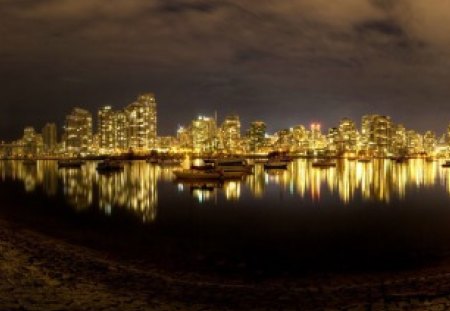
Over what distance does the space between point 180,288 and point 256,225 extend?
1431 centimetres

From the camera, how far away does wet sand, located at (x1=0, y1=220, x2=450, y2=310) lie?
1043 centimetres

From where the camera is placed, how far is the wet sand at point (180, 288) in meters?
10.4

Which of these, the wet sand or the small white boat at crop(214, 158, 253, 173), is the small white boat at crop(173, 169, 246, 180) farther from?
the wet sand

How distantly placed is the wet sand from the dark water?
6.11 ft

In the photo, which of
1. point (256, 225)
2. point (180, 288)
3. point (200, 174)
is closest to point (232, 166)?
point (200, 174)

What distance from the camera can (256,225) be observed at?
26516 mm

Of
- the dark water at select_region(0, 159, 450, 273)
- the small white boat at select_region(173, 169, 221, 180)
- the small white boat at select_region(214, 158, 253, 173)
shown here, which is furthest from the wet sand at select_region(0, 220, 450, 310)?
the small white boat at select_region(214, 158, 253, 173)

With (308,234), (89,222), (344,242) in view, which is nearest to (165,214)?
(89,222)

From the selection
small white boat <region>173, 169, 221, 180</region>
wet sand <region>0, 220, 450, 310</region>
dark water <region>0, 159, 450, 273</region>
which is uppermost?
small white boat <region>173, 169, 221, 180</region>

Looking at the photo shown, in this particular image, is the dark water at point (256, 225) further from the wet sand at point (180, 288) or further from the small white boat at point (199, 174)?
the small white boat at point (199, 174)

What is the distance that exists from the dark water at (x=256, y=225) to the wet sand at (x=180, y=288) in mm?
1862

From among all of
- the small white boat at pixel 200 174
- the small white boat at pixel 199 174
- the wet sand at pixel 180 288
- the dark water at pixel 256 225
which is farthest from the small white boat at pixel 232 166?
the wet sand at pixel 180 288

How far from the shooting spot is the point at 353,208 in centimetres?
3441

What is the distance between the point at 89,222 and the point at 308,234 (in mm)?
14050
